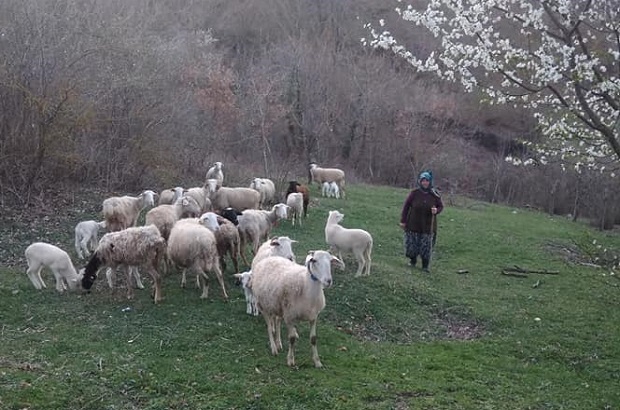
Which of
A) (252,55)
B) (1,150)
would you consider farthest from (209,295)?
(252,55)

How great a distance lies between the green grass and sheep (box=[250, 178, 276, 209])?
451 centimetres

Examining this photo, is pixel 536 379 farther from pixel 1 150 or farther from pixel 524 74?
pixel 1 150

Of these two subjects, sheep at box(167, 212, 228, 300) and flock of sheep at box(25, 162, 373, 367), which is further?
sheep at box(167, 212, 228, 300)

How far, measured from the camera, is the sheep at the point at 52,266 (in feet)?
33.8

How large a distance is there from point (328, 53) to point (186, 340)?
28.1 metres

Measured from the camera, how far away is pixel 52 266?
33.8ft

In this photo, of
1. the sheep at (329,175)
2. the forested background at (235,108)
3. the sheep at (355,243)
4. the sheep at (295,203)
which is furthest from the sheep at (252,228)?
the sheep at (329,175)

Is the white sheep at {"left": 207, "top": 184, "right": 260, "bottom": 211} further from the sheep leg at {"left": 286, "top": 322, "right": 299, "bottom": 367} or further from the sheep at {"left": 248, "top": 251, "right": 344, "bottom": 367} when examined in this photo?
the sheep leg at {"left": 286, "top": 322, "right": 299, "bottom": 367}

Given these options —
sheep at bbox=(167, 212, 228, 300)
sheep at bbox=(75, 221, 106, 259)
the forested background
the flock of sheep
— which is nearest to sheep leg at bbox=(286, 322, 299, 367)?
the flock of sheep

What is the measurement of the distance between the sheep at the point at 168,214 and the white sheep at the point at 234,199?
8.39 ft

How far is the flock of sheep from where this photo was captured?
7.98 meters

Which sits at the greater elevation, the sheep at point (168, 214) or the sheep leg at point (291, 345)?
the sheep at point (168, 214)

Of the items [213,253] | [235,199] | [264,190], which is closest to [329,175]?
[264,190]

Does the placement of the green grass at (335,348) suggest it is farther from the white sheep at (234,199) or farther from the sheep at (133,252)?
the white sheep at (234,199)
